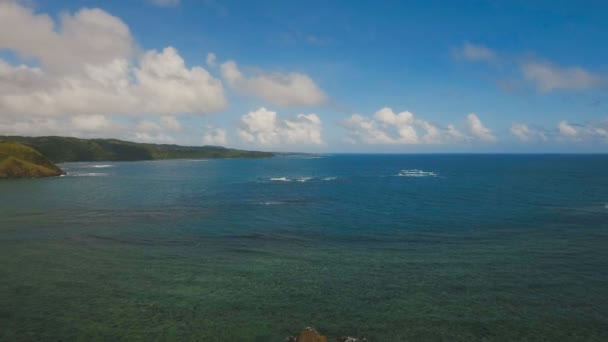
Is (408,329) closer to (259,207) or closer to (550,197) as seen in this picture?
(259,207)

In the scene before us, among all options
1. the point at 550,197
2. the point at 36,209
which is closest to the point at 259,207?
the point at 36,209

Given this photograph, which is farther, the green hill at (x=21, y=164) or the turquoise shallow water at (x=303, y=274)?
the green hill at (x=21, y=164)

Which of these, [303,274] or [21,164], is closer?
[303,274]

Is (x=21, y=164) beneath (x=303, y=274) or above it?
above

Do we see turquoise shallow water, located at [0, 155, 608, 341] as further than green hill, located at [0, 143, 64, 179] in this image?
No

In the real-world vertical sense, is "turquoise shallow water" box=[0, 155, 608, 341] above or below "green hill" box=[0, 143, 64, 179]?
below
